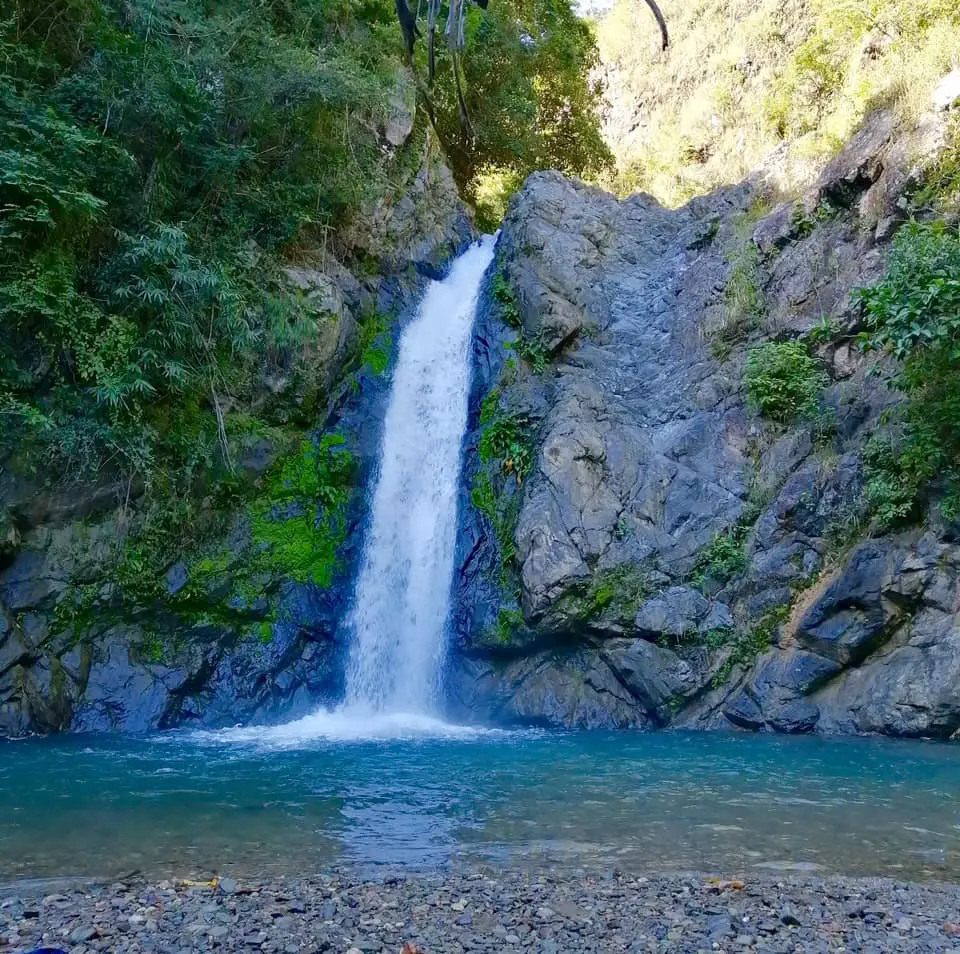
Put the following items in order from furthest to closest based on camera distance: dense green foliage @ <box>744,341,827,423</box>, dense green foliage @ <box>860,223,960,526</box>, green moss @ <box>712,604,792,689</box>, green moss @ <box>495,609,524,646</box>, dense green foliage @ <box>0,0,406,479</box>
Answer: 1. dense green foliage @ <box>744,341,827,423</box>
2. green moss @ <box>495,609,524,646</box>
3. green moss @ <box>712,604,792,689</box>
4. dense green foliage @ <box>0,0,406,479</box>
5. dense green foliage @ <box>860,223,960,526</box>

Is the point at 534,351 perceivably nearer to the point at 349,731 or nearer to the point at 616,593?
the point at 616,593

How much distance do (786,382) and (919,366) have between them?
8.00ft

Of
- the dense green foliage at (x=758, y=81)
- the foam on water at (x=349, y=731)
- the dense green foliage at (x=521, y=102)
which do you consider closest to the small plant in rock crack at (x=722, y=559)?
the foam on water at (x=349, y=731)

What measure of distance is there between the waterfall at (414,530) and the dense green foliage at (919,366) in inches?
259

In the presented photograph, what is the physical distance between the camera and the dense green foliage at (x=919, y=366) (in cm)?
1018

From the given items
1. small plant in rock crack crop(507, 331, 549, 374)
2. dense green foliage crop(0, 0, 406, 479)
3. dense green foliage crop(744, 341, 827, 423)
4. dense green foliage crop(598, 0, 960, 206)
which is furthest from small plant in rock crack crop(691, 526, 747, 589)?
dense green foliage crop(0, 0, 406, 479)

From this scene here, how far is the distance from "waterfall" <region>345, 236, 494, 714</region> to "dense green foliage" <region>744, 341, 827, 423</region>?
510 cm

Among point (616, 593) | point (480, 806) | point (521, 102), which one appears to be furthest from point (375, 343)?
point (480, 806)

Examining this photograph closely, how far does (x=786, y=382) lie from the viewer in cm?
1317

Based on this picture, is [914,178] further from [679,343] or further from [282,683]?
[282,683]

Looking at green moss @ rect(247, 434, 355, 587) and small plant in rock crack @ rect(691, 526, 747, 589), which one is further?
green moss @ rect(247, 434, 355, 587)

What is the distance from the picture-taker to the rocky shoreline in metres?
3.79

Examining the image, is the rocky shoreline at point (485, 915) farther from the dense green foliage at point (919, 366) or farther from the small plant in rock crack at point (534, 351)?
the small plant in rock crack at point (534, 351)

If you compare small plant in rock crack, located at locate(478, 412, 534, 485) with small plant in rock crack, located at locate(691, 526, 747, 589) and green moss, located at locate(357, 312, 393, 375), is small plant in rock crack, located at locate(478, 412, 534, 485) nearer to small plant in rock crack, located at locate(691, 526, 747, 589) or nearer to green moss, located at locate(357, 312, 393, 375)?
green moss, located at locate(357, 312, 393, 375)
